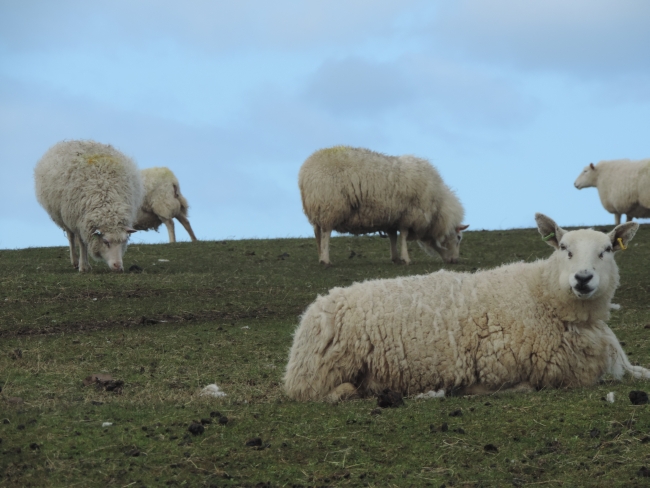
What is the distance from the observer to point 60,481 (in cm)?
584

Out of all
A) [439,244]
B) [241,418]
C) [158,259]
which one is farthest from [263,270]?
[241,418]

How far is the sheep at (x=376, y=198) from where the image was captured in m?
19.9

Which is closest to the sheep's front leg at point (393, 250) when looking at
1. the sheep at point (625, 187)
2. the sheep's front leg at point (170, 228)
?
the sheep at point (625, 187)

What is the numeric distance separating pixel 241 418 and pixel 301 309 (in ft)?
25.3

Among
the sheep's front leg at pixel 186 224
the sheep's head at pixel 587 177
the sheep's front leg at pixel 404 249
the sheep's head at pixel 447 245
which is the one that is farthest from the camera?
the sheep's front leg at pixel 186 224

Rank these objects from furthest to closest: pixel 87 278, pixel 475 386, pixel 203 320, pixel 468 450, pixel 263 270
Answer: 1. pixel 263 270
2. pixel 87 278
3. pixel 203 320
4. pixel 475 386
5. pixel 468 450

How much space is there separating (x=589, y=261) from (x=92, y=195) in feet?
40.8

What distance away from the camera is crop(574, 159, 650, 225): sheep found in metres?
25.8

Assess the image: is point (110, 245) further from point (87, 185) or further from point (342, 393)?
point (342, 393)

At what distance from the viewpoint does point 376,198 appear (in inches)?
791

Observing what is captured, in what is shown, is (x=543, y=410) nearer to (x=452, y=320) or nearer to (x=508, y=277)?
(x=452, y=320)

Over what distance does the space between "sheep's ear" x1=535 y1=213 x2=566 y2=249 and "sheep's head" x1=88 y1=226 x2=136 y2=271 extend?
11.2m

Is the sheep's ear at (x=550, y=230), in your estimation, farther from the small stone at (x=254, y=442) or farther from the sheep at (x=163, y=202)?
the sheep at (x=163, y=202)

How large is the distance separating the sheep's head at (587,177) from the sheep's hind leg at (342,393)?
22.9 metres
